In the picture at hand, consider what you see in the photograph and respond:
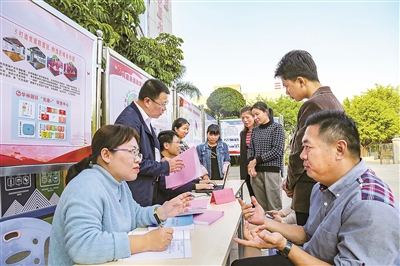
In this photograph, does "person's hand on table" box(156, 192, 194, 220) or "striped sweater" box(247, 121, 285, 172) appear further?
"striped sweater" box(247, 121, 285, 172)

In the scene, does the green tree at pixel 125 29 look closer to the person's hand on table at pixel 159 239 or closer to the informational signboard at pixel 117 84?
the informational signboard at pixel 117 84

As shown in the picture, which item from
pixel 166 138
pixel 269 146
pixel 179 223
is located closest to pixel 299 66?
pixel 179 223

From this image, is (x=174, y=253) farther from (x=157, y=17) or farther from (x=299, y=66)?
(x=157, y=17)

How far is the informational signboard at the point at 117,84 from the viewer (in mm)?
2303

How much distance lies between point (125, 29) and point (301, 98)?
171 inches

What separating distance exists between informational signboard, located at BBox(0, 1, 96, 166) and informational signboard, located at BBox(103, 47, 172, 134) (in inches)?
11.5

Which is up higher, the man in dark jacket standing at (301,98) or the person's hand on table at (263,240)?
the man in dark jacket standing at (301,98)

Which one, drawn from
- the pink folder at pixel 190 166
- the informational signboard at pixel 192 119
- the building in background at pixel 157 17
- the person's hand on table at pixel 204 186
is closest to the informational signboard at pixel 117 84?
the pink folder at pixel 190 166

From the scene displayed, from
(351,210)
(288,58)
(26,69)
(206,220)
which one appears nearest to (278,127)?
(288,58)

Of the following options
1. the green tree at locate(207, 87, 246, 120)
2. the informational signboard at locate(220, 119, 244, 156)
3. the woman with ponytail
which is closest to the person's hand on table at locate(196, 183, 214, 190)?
the woman with ponytail

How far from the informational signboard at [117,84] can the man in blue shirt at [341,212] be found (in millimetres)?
1625

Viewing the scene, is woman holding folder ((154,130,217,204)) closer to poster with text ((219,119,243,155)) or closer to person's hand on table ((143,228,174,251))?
person's hand on table ((143,228,174,251))

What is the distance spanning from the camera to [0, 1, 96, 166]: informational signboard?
4.47 ft

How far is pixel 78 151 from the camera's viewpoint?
1856 millimetres
